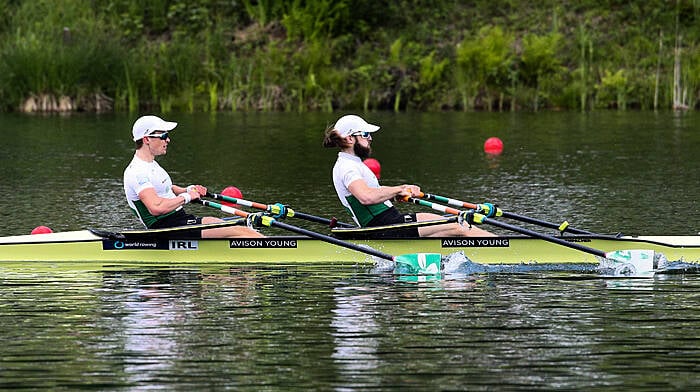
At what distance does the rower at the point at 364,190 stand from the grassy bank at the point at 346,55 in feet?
81.9

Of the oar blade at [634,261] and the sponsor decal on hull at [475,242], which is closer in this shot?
the oar blade at [634,261]

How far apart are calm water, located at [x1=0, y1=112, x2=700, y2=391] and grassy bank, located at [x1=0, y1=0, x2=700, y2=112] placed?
17174mm

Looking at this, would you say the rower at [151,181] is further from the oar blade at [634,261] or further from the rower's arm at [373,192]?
the oar blade at [634,261]

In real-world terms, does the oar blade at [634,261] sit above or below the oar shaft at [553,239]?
below

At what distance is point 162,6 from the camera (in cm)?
4734

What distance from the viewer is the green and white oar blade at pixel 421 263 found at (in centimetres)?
1478

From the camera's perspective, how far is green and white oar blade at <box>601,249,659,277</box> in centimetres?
1474

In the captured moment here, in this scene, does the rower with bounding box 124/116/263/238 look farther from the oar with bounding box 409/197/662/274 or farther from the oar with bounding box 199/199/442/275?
the oar with bounding box 409/197/662/274

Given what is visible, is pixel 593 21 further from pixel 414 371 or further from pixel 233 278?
pixel 414 371

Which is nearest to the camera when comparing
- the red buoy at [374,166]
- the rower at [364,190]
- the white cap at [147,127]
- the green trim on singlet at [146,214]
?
the white cap at [147,127]

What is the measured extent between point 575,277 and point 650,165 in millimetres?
12310

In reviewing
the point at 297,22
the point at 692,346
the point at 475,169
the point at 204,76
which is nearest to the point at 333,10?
the point at 297,22

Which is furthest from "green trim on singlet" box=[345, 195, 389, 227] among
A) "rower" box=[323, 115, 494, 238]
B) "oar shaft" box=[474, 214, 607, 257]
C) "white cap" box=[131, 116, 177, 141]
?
"white cap" box=[131, 116, 177, 141]

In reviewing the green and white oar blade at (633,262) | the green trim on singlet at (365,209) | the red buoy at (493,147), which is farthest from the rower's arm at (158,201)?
the red buoy at (493,147)
